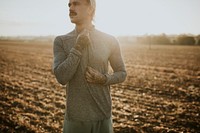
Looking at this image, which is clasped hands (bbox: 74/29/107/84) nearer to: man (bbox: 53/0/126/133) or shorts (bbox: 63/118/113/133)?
man (bbox: 53/0/126/133)

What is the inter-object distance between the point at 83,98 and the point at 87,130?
0.93 ft

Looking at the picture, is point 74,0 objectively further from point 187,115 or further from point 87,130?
point 187,115

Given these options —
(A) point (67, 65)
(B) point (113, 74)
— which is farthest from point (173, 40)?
(A) point (67, 65)

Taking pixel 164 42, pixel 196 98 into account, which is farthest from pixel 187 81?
pixel 164 42

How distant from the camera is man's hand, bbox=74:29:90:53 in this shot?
6.25ft

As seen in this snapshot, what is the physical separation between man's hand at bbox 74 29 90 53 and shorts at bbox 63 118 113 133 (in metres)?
0.65

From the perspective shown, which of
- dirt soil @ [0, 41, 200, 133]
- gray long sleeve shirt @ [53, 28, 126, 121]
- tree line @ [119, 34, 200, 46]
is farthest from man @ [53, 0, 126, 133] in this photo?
tree line @ [119, 34, 200, 46]

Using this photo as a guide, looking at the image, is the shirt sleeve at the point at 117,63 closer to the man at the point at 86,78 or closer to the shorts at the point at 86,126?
the man at the point at 86,78

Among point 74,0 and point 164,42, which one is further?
point 164,42

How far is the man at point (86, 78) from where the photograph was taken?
204 centimetres

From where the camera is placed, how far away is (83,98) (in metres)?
2.05

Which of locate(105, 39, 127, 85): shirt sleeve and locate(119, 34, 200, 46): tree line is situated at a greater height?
locate(119, 34, 200, 46): tree line

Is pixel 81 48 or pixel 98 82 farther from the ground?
pixel 81 48

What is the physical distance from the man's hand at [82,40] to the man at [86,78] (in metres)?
0.03
